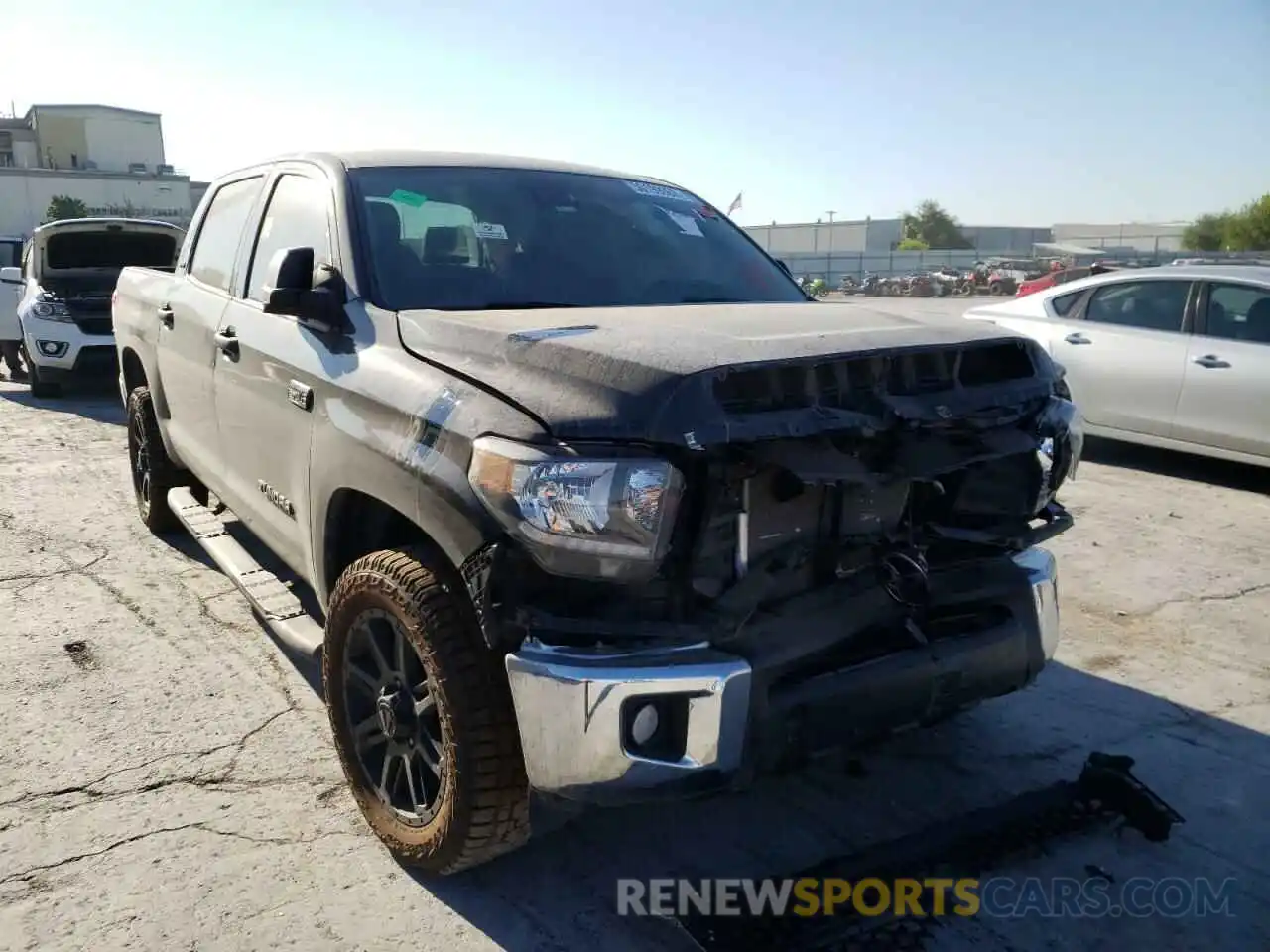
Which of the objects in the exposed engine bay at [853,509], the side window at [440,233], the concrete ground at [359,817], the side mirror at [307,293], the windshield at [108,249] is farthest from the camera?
the windshield at [108,249]

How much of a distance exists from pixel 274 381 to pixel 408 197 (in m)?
0.76

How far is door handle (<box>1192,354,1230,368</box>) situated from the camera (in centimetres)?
679

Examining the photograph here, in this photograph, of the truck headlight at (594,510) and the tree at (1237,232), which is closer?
the truck headlight at (594,510)

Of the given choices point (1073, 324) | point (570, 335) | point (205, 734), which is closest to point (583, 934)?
point (570, 335)

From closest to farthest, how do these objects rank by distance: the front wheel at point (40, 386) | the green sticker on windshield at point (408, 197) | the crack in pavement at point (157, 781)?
the crack in pavement at point (157, 781) < the green sticker on windshield at point (408, 197) < the front wheel at point (40, 386)

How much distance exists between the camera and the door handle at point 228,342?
3.72m

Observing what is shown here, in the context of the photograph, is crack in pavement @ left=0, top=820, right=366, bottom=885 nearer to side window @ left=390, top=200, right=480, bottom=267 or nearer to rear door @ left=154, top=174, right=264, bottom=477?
rear door @ left=154, top=174, right=264, bottom=477

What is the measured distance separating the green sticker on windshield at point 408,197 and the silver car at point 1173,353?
573 centimetres

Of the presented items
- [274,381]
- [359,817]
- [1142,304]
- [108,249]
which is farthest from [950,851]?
[108,249]

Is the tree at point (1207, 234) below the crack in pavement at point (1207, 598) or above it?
above

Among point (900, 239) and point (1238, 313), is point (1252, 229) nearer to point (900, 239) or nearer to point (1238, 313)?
point (900, 239)

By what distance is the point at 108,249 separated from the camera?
11.6 m

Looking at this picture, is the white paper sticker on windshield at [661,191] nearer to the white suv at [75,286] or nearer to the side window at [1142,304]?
the side window at [1142,304]

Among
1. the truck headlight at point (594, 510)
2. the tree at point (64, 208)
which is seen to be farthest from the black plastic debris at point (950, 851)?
the tree at point (64, 208)
